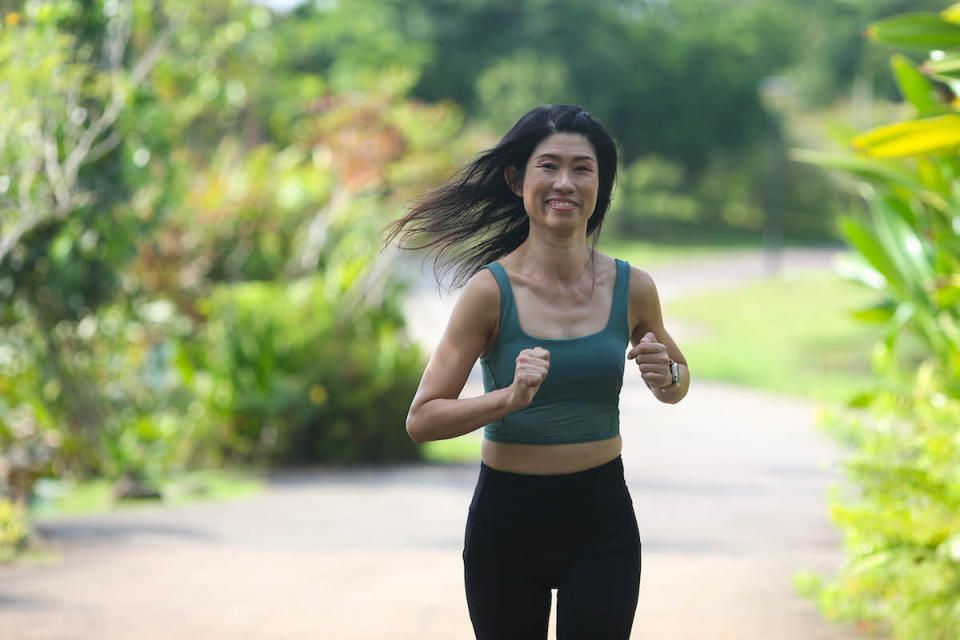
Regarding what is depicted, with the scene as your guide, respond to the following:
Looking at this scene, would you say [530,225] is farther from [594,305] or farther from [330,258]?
[330,258]

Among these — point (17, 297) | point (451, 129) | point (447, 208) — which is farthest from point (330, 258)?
point (447, 208)

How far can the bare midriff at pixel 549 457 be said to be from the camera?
2.75 meters

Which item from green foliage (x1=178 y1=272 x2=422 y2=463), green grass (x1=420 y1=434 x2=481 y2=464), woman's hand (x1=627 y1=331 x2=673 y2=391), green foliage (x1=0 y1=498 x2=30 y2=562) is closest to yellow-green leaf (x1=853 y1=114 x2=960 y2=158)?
woman's hand (x1=627 y1=331 x2=673 y2=391)

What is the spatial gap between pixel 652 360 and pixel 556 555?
493 millimetres

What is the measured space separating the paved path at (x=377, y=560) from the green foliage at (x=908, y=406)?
0.24 metres

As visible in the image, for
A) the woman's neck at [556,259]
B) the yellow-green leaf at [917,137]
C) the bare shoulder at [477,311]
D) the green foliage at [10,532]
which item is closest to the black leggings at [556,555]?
the bare shoulder at [477,311]

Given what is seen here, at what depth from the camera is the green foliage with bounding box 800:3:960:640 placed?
175 inches

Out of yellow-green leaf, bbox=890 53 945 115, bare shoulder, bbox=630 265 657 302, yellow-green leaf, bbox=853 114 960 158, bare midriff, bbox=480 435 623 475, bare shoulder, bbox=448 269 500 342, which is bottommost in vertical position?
bare midriff, bbox=480 435 623 475

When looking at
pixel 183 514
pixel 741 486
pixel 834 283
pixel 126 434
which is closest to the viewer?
pixel 183 514

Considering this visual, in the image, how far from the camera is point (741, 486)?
978cm

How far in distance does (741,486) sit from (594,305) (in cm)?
734

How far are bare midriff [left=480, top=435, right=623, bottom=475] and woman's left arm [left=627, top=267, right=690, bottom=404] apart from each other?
7.7 inches

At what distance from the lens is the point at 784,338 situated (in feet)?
76.0

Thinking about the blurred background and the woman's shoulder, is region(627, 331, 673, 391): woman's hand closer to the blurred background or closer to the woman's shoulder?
the woman's shoulder
